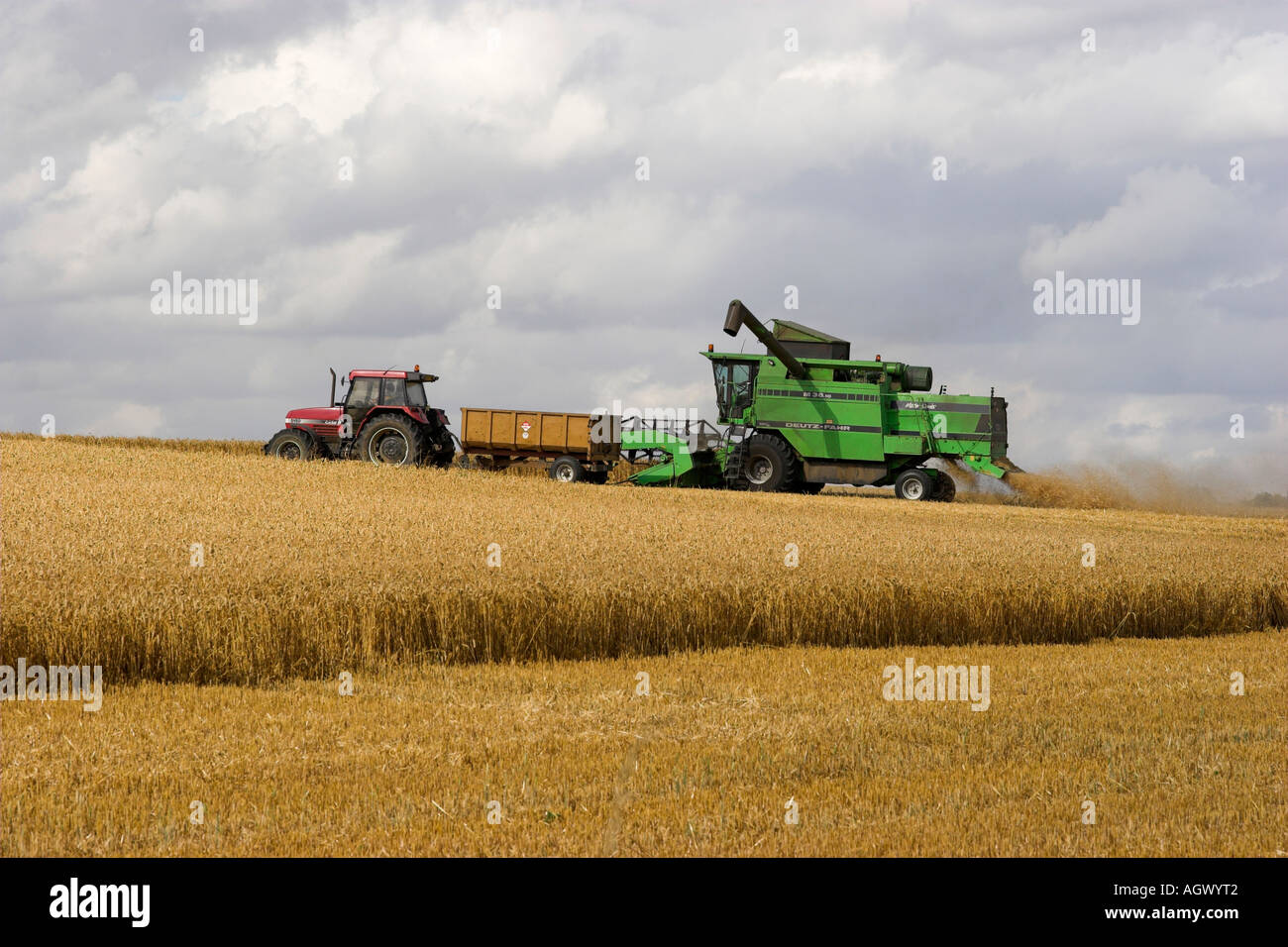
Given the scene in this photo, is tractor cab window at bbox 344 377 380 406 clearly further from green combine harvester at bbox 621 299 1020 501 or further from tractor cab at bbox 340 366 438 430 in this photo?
green combine harvester at bbox 621 299 1020 501

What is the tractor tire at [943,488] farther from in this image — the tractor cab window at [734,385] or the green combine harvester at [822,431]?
the tractor cab window at [734,385]

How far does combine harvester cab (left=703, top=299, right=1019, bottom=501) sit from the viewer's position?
28656 mm

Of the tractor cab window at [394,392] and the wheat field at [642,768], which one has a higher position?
the tractor cab window at [394,392]

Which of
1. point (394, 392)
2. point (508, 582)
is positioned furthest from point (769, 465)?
point (508, 582)

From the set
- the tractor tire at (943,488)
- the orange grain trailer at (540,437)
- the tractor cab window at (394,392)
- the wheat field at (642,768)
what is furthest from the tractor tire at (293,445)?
the wheat field at (642,768)

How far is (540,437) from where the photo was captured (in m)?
27.5

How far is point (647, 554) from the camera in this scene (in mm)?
13133

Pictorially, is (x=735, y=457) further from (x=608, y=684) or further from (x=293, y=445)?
(x=608, y=684)

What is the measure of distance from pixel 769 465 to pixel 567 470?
526 cm

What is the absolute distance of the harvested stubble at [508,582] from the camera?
384 inches

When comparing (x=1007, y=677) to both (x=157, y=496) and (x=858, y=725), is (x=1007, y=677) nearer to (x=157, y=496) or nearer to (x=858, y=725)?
(x=858, y=725)

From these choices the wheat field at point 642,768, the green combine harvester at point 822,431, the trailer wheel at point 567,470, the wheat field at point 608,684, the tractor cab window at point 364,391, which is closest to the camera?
the wheat field at point 642,768

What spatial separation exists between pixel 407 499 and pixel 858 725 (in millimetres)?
11503
